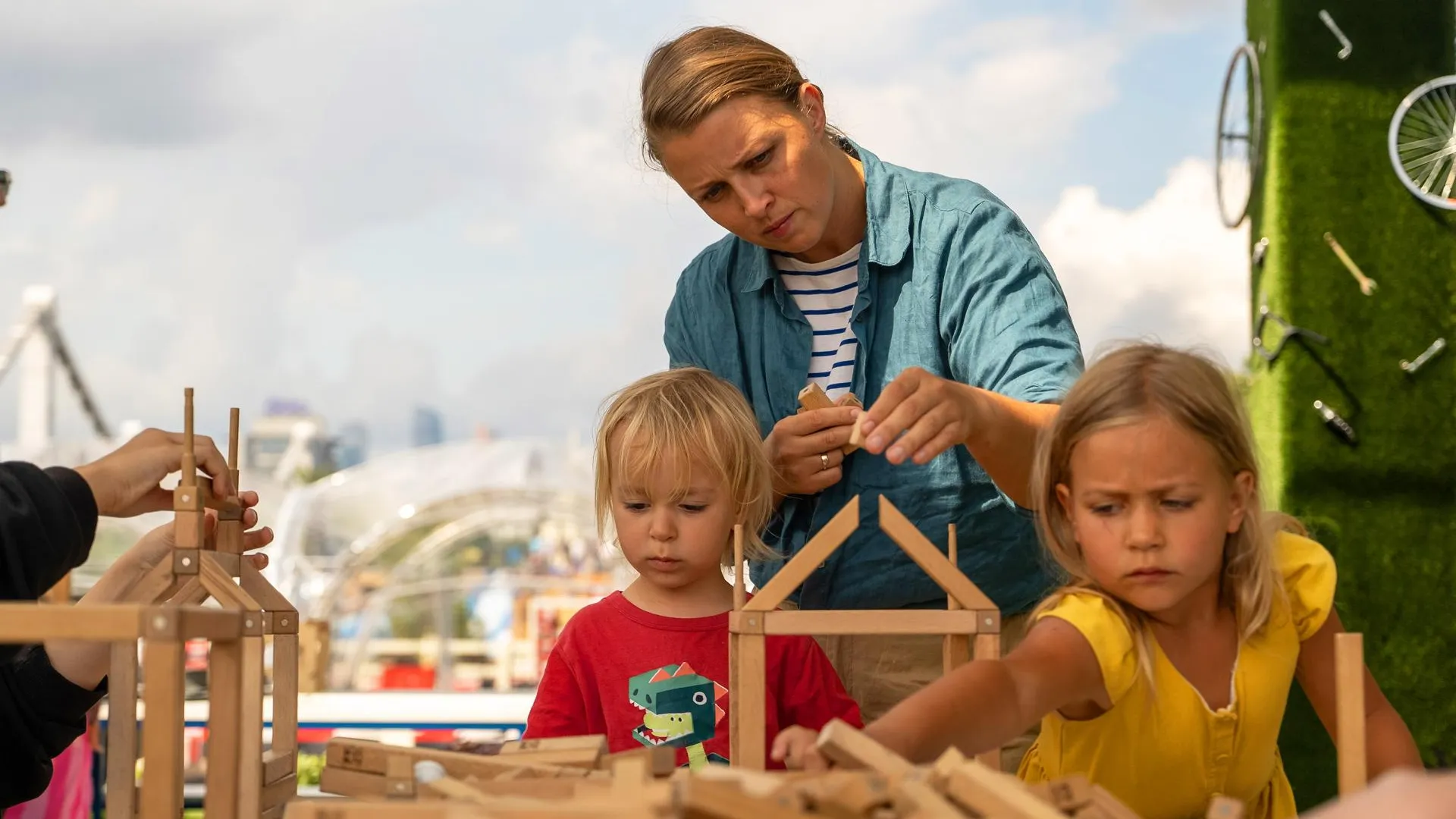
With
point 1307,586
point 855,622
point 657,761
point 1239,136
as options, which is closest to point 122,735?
point 657,761

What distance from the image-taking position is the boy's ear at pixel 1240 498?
1933 mm

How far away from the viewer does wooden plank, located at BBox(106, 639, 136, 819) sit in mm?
1765

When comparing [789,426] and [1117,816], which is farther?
[789,426]

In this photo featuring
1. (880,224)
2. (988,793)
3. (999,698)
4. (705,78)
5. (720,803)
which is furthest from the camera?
(880,224)

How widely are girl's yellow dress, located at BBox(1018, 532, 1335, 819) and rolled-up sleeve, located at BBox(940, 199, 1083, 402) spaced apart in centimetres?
51

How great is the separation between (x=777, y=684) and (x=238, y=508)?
91cm

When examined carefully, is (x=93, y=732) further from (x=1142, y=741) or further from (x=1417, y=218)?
(x=1417, y=218)

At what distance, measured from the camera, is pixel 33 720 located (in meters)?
2.22

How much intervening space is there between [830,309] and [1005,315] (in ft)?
1.22

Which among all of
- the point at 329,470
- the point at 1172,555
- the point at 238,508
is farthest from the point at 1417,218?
the point at 329,470

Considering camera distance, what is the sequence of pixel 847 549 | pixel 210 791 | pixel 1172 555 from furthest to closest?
pixel 847 549 < pixel 1172 555 < pixel 210 791

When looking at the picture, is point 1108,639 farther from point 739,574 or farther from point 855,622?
point 739,574

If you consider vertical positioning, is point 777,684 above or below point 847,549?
below

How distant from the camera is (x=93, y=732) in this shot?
16.7 ft
